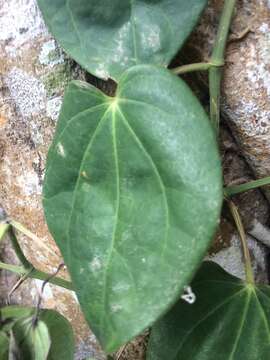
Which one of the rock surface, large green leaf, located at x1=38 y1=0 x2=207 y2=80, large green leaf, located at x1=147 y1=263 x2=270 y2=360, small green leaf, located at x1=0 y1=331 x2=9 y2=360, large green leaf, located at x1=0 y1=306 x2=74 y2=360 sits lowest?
large green leaf, located at x1=147 y1=263 x2=270 y2=360

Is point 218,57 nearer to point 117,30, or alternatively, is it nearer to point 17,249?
point 117,30

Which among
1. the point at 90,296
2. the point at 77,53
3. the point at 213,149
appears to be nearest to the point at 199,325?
the point at 90,296

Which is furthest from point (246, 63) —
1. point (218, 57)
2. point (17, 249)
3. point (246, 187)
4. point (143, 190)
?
point (17, 249)

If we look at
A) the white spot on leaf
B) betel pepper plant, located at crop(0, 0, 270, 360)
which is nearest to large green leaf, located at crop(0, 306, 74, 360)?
betel pepper plant, located at crop(0, 0, 270, 360)

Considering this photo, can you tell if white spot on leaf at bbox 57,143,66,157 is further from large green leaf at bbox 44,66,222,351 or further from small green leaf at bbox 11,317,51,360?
small green leaf at bbox 11,317,51,360

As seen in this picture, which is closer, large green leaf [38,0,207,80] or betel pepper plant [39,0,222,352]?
betel pepper plant [39,0,222,352]

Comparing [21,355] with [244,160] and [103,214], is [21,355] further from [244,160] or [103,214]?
[244,160]
